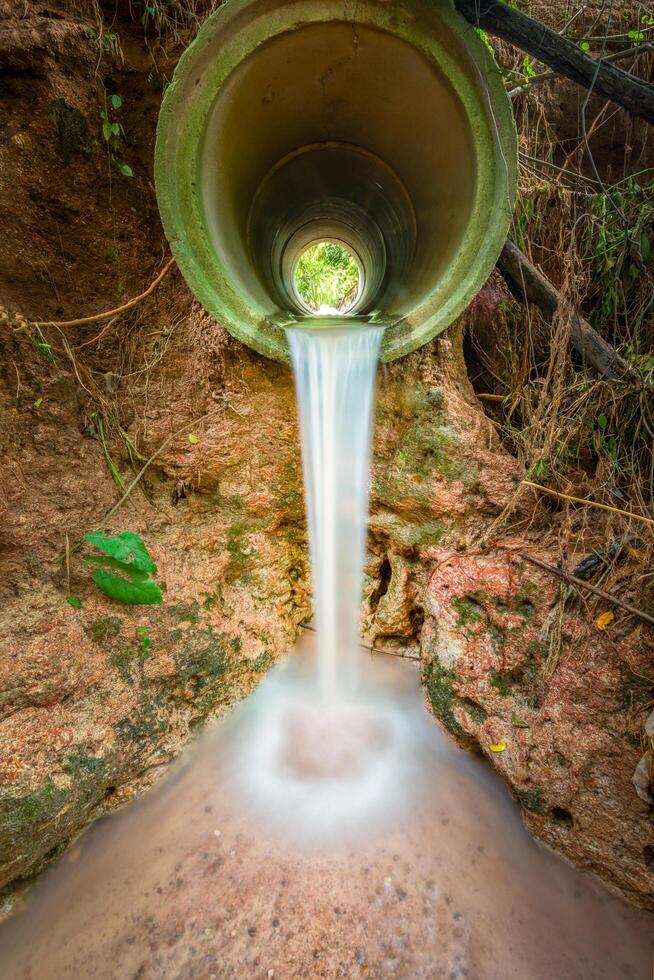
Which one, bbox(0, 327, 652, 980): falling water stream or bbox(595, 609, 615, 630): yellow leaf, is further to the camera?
bbox(595, 609, 615, 630): yellow leaf

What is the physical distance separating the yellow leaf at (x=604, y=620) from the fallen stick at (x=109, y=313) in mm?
2676

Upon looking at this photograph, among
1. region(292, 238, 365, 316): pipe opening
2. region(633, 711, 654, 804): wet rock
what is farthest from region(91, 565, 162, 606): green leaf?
region(292, 238, 365, 316): pipe opening

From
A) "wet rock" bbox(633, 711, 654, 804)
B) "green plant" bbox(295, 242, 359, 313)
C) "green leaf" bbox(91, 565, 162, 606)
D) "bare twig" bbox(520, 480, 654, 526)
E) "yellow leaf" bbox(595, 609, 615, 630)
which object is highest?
"green plant" bbox(295, 242, 359, 313)

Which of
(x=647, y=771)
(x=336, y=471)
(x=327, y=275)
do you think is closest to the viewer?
(x=647, y=771)

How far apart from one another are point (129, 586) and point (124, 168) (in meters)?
2.01

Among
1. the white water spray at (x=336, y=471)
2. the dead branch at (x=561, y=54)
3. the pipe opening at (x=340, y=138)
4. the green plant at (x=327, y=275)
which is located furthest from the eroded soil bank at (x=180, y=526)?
the green plant at (x=327, y=275)

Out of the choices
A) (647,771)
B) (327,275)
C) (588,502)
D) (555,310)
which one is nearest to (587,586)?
(588,502)

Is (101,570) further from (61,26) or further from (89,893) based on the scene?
(61,26)

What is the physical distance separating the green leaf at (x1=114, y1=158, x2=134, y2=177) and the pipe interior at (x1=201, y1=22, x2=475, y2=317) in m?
0.45

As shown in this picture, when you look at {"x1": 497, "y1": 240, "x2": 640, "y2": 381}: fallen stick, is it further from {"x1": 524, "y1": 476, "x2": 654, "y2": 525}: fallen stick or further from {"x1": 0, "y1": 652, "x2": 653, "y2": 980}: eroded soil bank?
{"x1": 0, "y1": 652, "x2": 653, "y2": 980}: eroded soil bank

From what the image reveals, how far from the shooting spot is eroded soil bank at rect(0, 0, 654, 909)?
173cm

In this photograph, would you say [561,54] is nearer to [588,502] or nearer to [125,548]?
[588,502]

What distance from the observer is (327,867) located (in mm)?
1743

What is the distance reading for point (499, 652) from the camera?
2.04 metres
